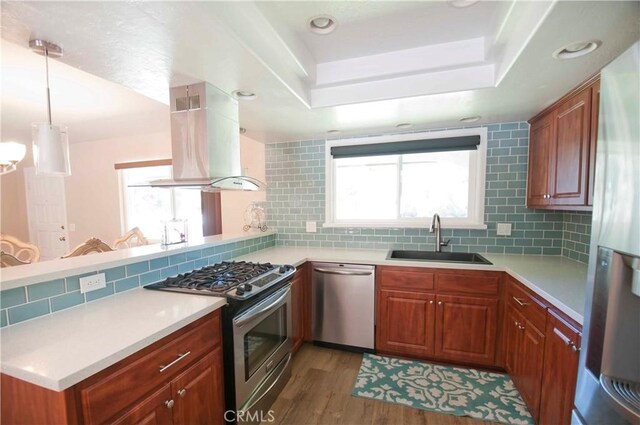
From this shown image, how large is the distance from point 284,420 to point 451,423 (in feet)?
3.58

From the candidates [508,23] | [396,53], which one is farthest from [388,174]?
[508,23]

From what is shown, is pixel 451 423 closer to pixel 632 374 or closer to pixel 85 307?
pixel 632 374

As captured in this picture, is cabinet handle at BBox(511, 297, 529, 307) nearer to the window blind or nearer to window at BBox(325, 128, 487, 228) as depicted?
window at BBox(325, 128, 487, 228)

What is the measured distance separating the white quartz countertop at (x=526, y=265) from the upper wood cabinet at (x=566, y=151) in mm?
479

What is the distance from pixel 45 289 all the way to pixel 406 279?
7.63 feet

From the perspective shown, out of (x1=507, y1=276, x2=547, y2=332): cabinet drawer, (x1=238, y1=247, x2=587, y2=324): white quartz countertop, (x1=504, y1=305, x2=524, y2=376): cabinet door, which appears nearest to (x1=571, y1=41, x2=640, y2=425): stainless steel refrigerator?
(x1=238, y1=247, x2=587, y2=324): white quartz countertop

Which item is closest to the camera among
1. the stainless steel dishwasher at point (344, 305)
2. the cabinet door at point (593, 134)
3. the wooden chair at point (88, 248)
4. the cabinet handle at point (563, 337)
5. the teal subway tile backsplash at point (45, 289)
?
the teal subway tile backsplash at point (45, 289)

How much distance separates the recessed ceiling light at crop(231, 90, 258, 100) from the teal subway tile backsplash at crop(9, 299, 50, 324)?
5.10 ft

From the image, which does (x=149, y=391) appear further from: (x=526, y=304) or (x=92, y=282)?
(x=526, y=304)

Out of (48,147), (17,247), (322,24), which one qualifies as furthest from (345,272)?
(17,247)

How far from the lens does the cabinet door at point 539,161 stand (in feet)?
6.85

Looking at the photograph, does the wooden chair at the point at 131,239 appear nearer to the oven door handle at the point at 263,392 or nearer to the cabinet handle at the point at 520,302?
the oven door handle at the point at 263,392

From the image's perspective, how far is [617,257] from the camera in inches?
33.3

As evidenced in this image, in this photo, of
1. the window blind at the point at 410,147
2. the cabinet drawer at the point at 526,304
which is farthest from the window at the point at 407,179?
the cabinet drawer at the point at 526,304
